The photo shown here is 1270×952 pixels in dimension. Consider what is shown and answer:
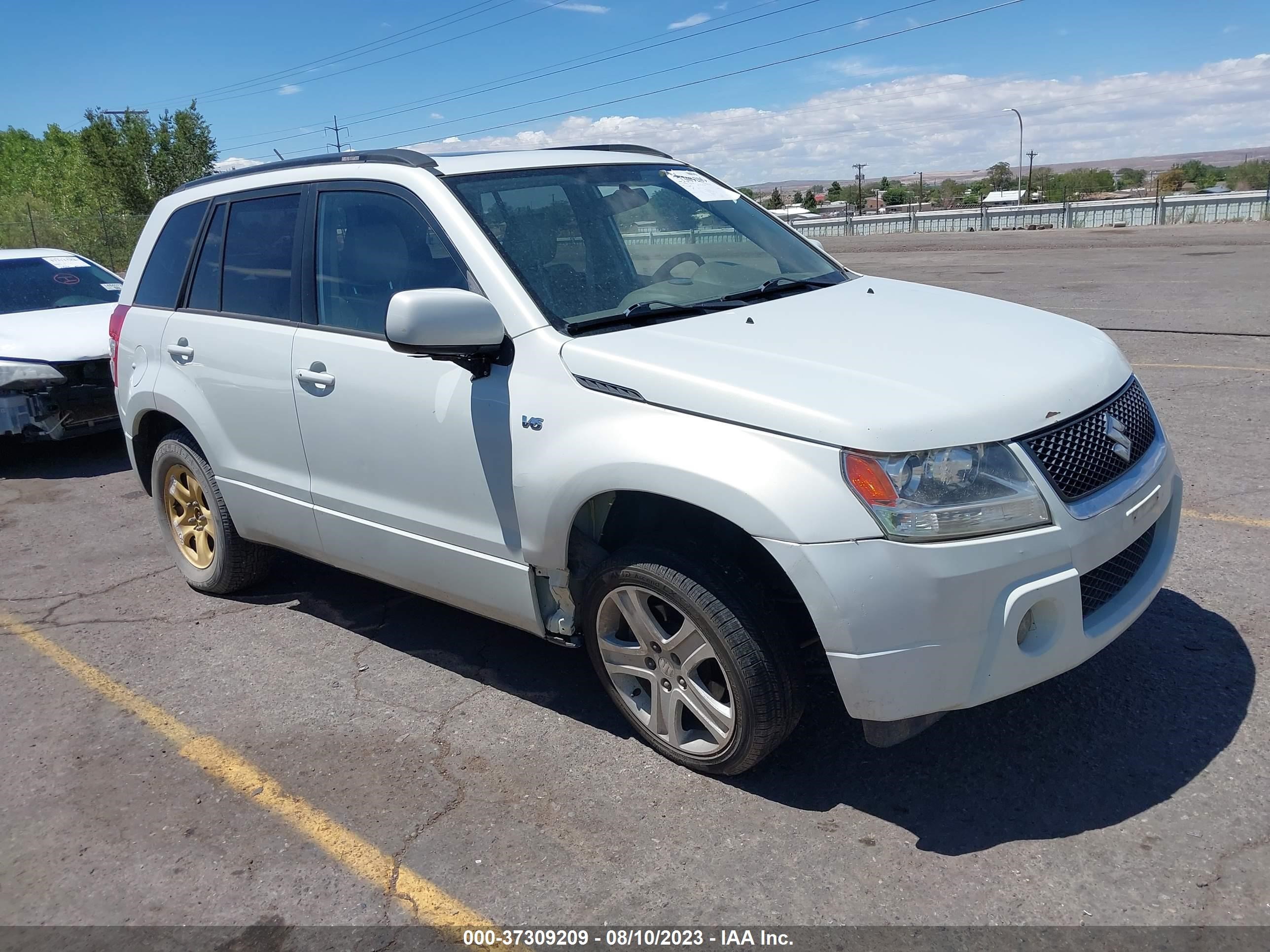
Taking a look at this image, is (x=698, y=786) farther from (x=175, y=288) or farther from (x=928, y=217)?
(x=928, y=217)

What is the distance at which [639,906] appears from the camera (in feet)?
9.29

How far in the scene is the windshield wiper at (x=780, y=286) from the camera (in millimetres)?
3920

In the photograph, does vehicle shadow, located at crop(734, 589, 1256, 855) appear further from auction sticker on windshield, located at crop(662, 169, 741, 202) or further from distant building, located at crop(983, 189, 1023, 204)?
distant building, located at crop(983, 189, 1023, 204)

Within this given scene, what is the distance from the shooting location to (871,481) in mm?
2768

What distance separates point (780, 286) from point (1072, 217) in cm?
4390

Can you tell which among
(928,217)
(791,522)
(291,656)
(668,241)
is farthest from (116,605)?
(928,217)

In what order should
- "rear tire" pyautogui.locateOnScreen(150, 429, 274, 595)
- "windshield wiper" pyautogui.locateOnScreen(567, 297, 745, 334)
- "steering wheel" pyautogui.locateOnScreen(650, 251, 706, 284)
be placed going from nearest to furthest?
"windshield wiper" pyautogui.locateOnScreen(567, 297, 745, 334) → "steering wheel" pyautogui.locateOnScreen(650, 251, 706, 284) → "rear tire" pyautogui.locateOnScreen(150, 429, 274, 595)

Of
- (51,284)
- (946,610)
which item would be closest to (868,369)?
(946,610)

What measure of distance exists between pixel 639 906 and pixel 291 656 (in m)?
2.37

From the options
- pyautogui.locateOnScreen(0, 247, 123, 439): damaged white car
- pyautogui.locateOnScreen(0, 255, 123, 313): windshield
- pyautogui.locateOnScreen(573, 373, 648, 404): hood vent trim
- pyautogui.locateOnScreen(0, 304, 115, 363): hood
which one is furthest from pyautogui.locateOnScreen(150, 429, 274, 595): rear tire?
pyautogui.locateOnScreen(0, 255, 123, 313): windshield

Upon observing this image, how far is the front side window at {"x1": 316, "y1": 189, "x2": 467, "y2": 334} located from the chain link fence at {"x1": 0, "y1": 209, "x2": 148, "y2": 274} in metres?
34.0

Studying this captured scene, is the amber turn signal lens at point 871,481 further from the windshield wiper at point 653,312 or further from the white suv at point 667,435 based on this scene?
the windshield wiper at point 653,312

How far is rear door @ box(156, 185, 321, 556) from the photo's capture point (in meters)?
4.36

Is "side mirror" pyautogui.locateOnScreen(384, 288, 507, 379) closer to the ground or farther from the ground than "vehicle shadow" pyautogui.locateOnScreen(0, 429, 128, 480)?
farther from the ground
